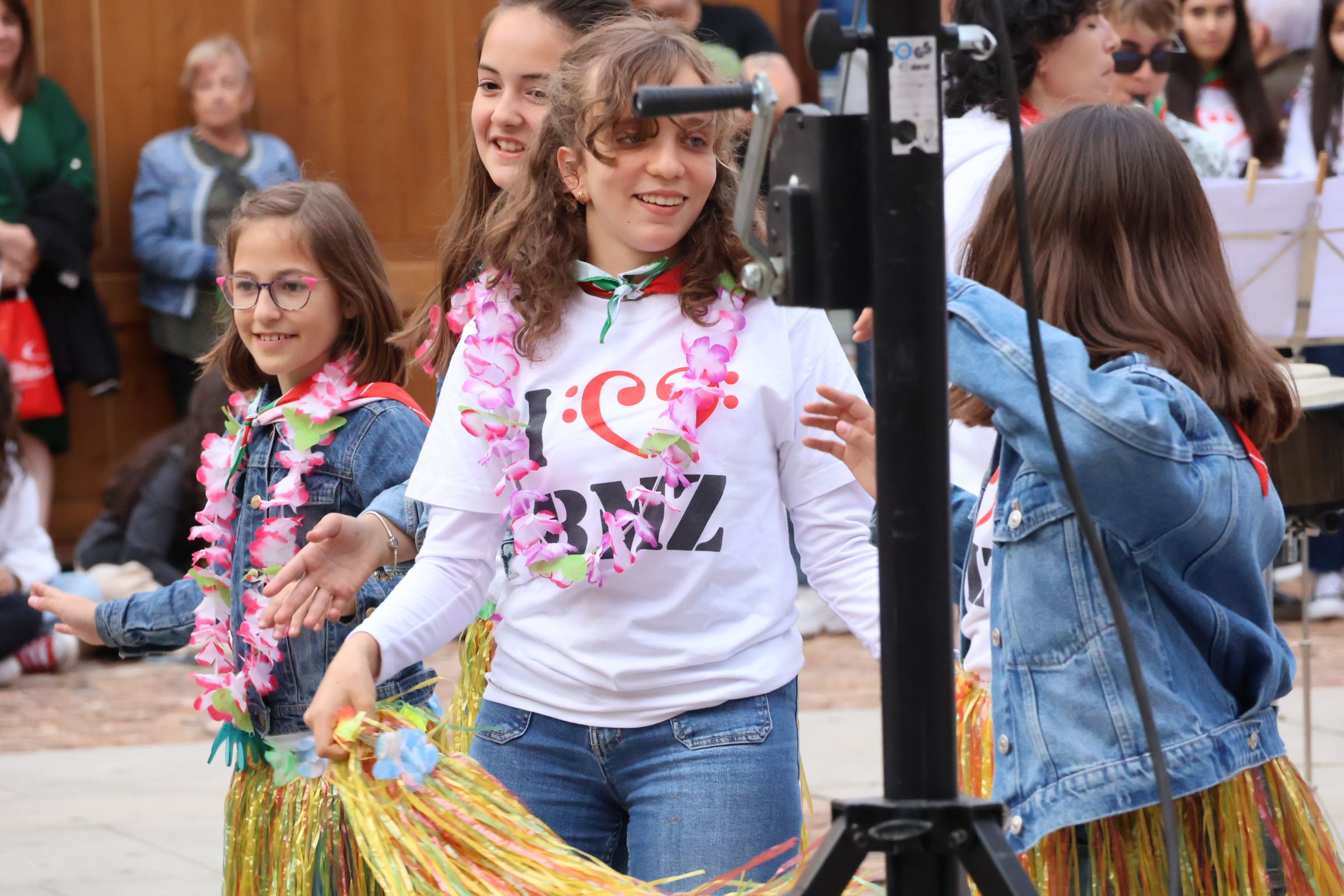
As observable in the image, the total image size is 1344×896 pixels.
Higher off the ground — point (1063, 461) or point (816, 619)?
point (1063, 461)

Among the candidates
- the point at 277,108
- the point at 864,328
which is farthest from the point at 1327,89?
the point at 864,328

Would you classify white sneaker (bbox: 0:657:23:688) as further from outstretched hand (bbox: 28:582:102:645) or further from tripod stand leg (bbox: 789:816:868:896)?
tripod stand leg (bbox: 789:816:868:896)

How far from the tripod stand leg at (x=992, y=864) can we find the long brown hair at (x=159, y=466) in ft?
16.0

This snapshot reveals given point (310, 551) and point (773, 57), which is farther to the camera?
point (773, 57)

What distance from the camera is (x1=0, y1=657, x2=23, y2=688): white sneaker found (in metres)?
5.86

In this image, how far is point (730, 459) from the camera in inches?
89.3

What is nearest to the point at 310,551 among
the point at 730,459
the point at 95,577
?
the point at 730,459

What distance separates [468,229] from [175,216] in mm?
4532

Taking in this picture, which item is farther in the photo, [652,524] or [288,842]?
[288,842]

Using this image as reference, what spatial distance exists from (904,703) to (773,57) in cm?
538

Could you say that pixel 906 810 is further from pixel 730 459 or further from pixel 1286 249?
pixel 1286 249

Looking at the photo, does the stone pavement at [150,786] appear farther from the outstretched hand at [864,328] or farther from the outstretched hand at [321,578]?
the outstretched hand at [864,328]

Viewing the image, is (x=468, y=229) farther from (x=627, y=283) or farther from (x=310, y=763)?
(x=310, y=763)

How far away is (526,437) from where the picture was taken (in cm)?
229
